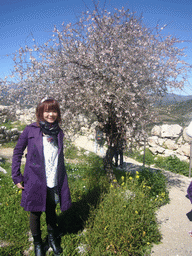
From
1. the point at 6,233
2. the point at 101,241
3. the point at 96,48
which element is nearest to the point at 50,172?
the point at 101,241

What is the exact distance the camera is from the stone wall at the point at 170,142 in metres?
11.0

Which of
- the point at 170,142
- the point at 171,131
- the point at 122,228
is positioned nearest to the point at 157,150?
the point at 170,142

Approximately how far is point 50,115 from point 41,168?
693 mm

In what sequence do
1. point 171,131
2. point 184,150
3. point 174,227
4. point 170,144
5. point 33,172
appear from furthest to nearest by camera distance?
point 171,131
point 170,144
point 184,150
point 174,227
point 33,172

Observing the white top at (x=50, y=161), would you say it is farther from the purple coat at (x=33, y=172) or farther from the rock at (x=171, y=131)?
the rock at (x=171, y=131)

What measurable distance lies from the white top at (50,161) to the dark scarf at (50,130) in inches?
2.4

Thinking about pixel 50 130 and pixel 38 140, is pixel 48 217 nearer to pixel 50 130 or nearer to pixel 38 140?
pixel 38 140

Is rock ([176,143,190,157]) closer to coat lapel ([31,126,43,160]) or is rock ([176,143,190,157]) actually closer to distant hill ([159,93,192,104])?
distant hill ([159,93,192,104])

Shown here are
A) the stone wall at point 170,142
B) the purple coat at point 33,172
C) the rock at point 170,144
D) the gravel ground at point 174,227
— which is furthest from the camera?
the rock at point 170,144

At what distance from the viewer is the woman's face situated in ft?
7.99

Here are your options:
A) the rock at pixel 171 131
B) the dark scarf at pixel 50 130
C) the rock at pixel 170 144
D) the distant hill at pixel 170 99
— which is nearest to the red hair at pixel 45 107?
the dark scarf at pixel 50 130

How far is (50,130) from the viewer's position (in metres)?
2.44

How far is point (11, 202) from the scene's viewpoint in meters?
3.75

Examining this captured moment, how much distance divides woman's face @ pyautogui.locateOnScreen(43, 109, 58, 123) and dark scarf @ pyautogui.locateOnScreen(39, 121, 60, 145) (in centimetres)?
6
